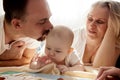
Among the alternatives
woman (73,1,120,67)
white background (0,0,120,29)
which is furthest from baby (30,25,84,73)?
white background (0,0,120,29)

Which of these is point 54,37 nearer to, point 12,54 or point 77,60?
point 77,60

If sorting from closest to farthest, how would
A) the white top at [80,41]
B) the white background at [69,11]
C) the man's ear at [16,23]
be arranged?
1. the man's ear at [16,23]
2. the white top at [80,41]
3. the white background at [69,11]

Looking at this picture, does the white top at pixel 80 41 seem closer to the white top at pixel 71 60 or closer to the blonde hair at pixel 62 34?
the white top at pixel 71 60

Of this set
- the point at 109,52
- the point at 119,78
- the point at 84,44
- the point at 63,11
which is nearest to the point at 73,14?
the point at 63,11

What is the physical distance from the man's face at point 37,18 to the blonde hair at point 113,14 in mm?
243

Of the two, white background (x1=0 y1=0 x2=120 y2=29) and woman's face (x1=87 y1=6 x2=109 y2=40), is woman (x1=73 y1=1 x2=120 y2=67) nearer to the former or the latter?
woman's face (x1=87 y1=6 x2=109 y2=40)

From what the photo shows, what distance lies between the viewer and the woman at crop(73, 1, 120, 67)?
3.77 ft

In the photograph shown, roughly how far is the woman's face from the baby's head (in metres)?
0.19

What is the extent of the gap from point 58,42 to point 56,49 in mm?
30

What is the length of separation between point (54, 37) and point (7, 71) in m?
0.23

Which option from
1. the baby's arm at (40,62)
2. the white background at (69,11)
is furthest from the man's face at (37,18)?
the white background at (69,11)

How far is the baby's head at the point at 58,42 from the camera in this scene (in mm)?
987

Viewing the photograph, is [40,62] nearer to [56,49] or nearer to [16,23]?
[56,49]

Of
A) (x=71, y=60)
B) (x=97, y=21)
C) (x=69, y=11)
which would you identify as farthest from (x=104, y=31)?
(x=69, y=11)
